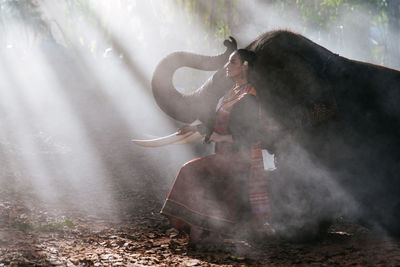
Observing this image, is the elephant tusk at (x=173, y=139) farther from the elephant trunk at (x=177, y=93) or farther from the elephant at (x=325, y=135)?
the elephant at (x=325, y=135)

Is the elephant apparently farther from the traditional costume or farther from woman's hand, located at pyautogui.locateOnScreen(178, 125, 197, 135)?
woman's hand, located at pyautogui.locateOnScreen(178, 125, 197, 135)

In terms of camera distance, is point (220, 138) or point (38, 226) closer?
point (220, 138)

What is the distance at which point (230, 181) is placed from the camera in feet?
11.3

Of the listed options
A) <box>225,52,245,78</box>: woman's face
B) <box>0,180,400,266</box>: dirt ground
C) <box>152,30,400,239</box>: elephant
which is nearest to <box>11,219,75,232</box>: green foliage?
<box>0,180,400,266</box>: dirt ground

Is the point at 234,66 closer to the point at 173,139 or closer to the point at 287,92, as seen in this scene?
the point at 287,92

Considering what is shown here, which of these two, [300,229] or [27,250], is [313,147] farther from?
[27,250]

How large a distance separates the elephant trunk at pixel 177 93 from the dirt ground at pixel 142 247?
1.36 m

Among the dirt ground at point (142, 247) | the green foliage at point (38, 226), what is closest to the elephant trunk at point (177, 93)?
the dirt ground at point (142, 247)

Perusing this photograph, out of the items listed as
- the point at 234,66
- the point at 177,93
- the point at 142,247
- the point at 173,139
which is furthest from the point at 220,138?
the point at 142,247

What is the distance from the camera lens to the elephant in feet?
10.2

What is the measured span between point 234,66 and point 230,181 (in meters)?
1.07

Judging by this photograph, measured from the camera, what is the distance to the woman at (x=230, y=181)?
3350mm

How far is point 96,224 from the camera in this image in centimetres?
453

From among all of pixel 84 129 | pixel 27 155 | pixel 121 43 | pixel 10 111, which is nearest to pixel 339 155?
pixel 27 155
